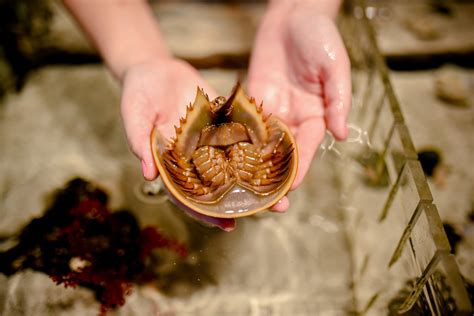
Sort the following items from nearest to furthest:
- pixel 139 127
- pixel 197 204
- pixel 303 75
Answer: pixel 197 204 < pixel 139 127 < pixel 303 75

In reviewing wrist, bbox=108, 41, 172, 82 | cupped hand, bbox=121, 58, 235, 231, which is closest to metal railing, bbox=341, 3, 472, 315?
cupped hand, bbox=121, 58, 235, 231

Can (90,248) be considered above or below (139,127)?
below

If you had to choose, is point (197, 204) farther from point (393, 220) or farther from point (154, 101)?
point (393, 220)

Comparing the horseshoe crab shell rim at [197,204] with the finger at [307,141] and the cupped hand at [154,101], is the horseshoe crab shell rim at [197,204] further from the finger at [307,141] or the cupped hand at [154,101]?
the finger at [307,141]

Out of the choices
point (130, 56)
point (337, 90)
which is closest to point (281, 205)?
point (337, 90)

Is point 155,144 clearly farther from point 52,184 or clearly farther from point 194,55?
point 194,55

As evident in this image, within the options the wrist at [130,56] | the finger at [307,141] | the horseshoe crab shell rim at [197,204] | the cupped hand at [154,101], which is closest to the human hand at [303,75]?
the finger at [307,141]

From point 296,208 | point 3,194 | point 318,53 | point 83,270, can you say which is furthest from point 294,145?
point 3,194

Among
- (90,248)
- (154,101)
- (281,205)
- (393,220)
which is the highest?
(154,101)
